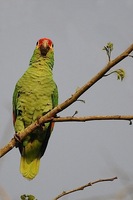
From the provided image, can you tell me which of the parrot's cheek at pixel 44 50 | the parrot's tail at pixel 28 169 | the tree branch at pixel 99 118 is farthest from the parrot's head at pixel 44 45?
the tree branch at pixel 99 118

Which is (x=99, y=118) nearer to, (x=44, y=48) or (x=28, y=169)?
(x=28, y=169)

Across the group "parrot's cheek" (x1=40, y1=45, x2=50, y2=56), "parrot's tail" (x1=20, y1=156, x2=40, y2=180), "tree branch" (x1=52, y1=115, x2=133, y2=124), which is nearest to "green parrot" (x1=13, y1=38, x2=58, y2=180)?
"parrot's tail" (x1=20, y1=156, x2=40, y2=180)

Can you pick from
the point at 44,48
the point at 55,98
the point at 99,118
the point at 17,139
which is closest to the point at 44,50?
the point at 44,48

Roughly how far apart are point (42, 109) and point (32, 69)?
0.86 m

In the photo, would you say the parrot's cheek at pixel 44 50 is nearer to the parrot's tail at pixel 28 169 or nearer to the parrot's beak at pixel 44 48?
Result: the parrot's beak at pixel 44 48

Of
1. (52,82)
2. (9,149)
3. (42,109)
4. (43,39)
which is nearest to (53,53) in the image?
(43,39)

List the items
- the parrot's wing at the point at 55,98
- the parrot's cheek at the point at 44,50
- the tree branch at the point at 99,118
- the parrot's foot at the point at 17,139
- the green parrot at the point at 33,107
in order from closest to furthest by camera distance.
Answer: the tree branch at the point at 99,118 → the parrot's foot at the point at 17,139 → the green parrot at the point at 33,107 → the parrot's wing at the point at 55,98 → the parrot's cheek at the point at 44,50

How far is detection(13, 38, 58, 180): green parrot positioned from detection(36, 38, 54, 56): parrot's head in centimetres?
31

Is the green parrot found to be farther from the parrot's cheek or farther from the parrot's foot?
the parrot's foot

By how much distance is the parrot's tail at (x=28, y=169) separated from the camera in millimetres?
5711

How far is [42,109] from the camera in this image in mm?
5461

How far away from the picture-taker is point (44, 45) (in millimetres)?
6398

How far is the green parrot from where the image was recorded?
544cm

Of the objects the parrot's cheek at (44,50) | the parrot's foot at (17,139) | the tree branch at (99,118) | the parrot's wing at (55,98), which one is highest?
the parrot's cheek at (44,50)
